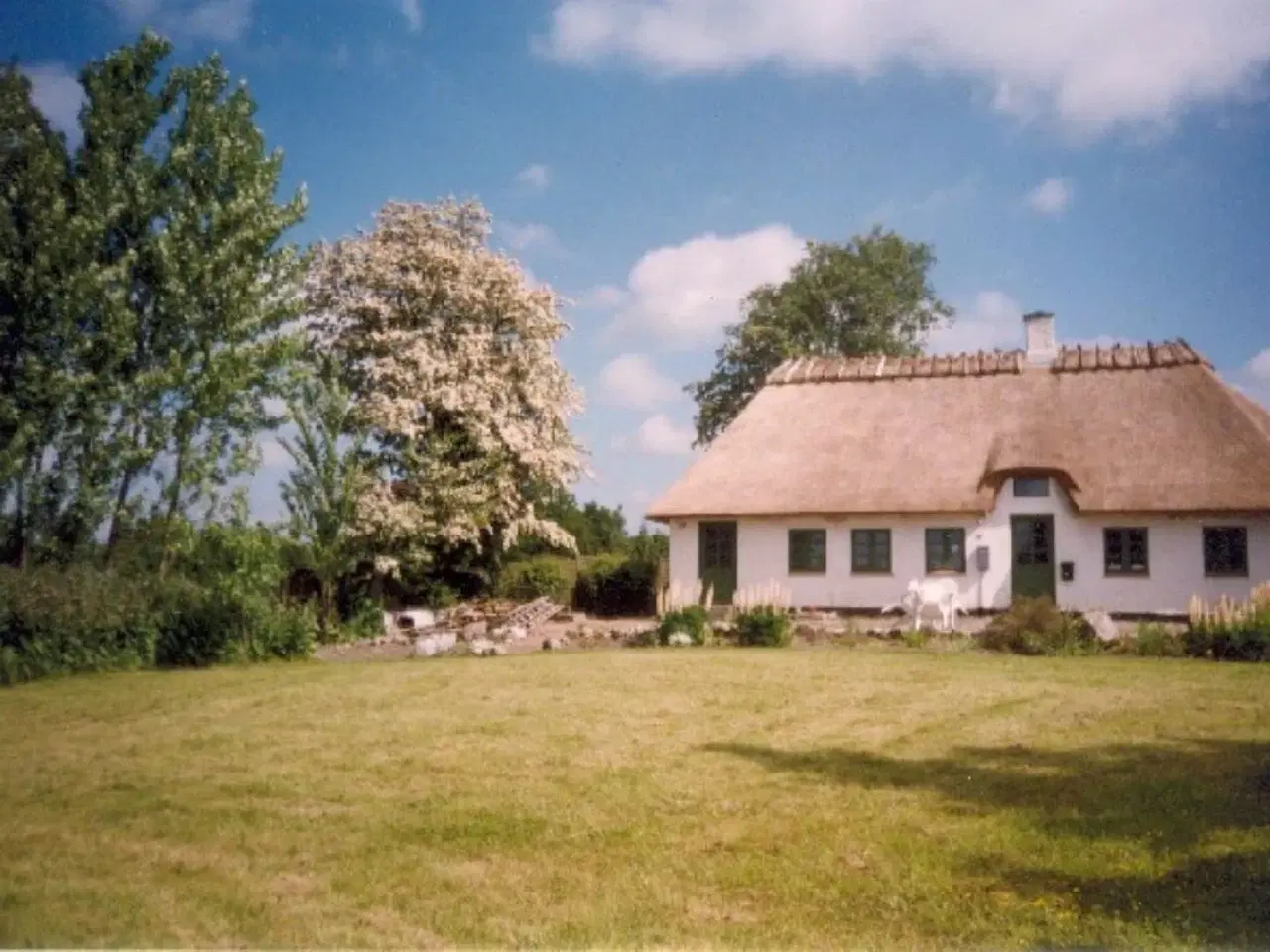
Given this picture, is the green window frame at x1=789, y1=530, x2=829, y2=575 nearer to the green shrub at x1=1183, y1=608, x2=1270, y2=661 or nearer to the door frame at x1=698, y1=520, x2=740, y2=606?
the door frame at x1=698, y1=520, x2=740, y2=606

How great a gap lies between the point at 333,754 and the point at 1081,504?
18.2m

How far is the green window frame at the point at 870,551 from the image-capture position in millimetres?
22516

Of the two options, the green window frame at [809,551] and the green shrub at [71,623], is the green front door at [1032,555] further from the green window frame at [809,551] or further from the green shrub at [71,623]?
the green shrub at [71,623]

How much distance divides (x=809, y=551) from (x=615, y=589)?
646cm

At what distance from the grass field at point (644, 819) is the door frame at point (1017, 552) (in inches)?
420

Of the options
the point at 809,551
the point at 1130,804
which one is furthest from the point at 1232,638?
the point at 1130,804

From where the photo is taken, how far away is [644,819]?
5.87 m

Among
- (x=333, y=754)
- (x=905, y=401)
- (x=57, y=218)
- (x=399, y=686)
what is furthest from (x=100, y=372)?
(x=905, y=401)

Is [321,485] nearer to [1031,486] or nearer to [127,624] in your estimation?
[127,624]

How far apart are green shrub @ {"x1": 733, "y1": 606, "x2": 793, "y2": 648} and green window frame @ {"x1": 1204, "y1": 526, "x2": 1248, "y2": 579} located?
10.2 metres

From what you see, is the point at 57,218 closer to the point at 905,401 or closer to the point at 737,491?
the point at 737,491

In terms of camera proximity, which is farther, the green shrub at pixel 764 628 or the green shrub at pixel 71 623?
the green shrub at pixel 764 628

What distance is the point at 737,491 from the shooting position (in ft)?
76.2

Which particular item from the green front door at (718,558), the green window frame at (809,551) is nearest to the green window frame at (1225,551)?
the green window frame at (809,551)
